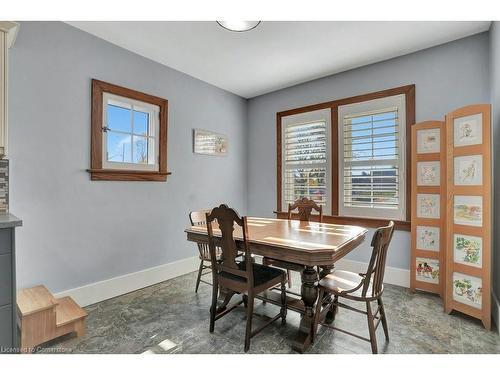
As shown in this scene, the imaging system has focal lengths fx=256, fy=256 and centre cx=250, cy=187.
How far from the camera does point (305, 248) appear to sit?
1651mm

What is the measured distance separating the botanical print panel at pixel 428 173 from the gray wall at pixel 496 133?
0.44 m

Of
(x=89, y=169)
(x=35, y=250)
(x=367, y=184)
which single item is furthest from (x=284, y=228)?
(x=35, y=250)

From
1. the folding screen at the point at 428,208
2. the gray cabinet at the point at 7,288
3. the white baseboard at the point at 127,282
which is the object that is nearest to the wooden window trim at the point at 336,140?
the folding screen at the point at 428,208

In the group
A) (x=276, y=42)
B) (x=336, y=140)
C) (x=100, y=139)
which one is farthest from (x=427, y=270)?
(x=100, y=139)

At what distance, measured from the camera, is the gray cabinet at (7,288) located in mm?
1421

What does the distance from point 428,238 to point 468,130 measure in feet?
3.75

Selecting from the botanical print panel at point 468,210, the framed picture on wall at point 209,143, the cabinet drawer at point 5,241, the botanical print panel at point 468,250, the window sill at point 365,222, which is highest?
the framed picture on wall at point 209,143

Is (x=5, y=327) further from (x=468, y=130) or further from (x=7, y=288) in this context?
(x=468, y=130)

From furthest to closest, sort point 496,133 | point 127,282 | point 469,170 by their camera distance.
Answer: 1. point 127,282
2. point 496,133
3. point 469,170

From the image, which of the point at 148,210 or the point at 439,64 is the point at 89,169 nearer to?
the point at 148,210

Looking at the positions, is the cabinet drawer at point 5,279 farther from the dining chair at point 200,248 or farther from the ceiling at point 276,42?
the ceiling at point 276,42

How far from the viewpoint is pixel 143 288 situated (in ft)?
9.59
